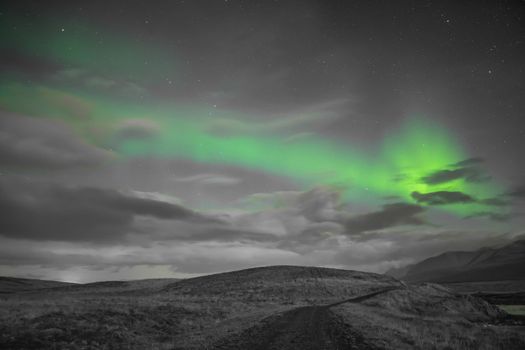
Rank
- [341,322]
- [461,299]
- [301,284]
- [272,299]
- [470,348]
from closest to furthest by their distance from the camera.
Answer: [470,348], [341,322], [272,299], [461,299], [301,284]

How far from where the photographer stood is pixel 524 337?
69.5 ft

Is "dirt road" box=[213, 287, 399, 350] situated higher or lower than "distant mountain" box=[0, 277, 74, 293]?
higher

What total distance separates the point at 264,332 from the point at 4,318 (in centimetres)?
1454

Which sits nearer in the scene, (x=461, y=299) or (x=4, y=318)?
(x=4, y=318)

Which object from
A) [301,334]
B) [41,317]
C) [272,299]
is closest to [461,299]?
[272,299]

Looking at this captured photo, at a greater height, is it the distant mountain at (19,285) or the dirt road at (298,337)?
the dirt road at (298,337)

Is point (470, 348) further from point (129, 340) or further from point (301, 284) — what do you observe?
point (301, 284)

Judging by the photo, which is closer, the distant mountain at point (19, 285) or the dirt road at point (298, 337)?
the dirt road at point (298, 337)

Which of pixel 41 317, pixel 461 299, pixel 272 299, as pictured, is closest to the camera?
pixel 41 317

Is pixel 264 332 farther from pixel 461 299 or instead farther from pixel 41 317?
pixel 461 299

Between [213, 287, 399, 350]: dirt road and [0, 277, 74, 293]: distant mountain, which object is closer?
[213, 287, 399, 350]: dirt road

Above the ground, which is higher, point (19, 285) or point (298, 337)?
point (298, 337)

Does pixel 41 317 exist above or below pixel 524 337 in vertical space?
above

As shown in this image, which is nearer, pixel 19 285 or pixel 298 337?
pixel 298 337
